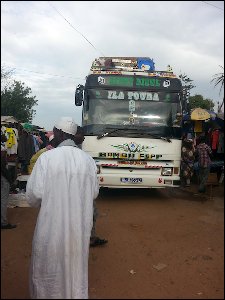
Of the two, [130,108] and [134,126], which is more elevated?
[130,108]

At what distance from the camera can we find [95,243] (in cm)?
217

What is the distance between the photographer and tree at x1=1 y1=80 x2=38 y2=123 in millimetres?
1289

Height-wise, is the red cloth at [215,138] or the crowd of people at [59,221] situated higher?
the red cloth at [215,138]

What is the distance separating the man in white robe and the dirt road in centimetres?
6

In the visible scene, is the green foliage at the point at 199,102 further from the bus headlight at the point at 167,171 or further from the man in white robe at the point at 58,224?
the bus headlight at the point at 167,171

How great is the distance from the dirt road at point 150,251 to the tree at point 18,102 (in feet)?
1.30

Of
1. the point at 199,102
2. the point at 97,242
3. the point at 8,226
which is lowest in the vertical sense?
the point at 97,242

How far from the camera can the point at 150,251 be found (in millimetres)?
1733

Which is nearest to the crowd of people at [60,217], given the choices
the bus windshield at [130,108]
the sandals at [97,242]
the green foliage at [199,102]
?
the green foliage at [199,102]

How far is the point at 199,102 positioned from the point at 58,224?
87 cm

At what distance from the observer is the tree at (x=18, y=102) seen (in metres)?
1.29

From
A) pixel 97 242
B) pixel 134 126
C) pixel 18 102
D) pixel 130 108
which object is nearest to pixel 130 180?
pixel 134 126

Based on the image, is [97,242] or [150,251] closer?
[150,251]

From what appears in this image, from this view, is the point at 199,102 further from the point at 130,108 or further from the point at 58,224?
the point at 130,108
